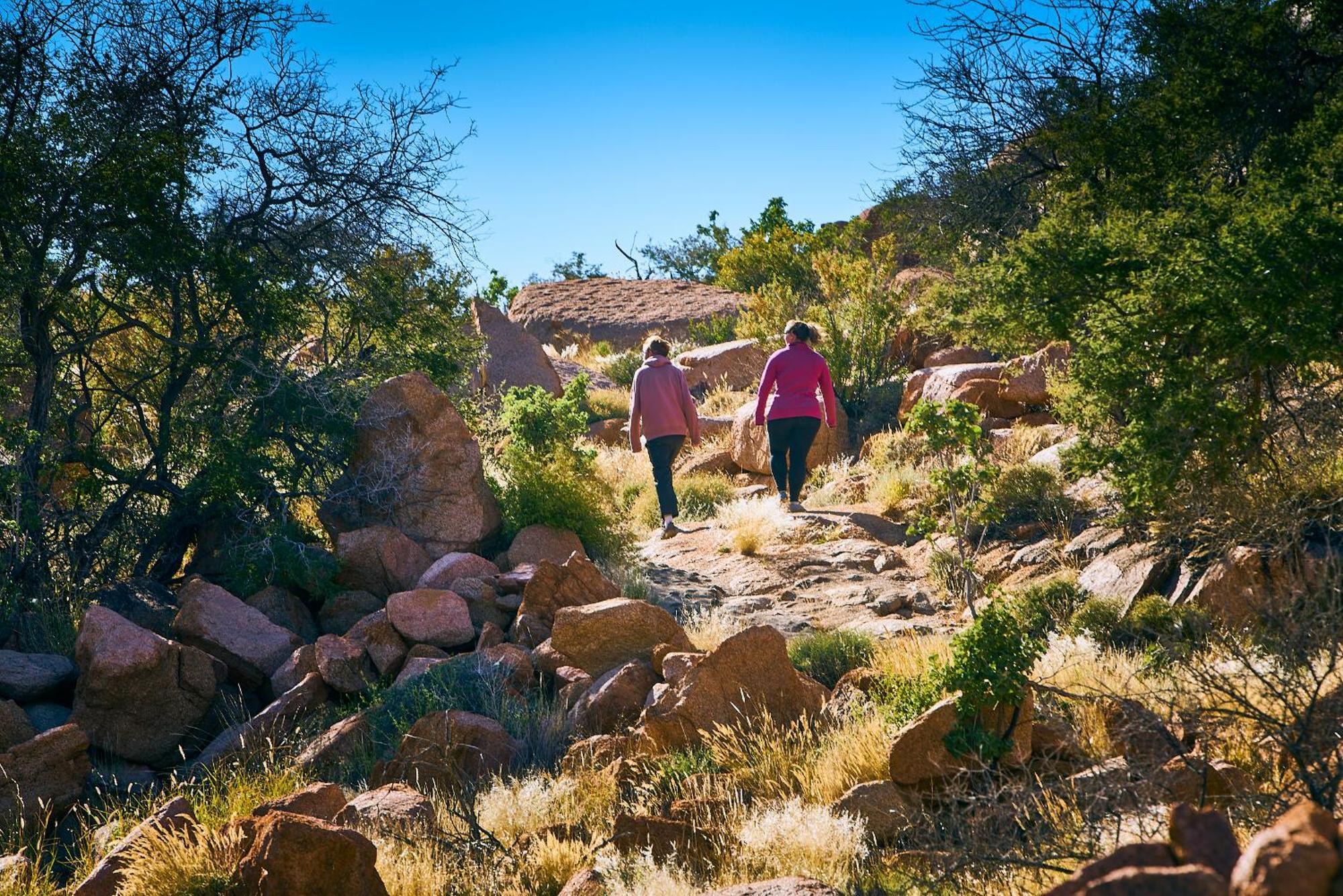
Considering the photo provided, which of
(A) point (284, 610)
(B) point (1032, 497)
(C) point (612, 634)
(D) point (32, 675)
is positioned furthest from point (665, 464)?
(D) point (32, 675)

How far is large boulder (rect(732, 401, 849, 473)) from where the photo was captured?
603 inches

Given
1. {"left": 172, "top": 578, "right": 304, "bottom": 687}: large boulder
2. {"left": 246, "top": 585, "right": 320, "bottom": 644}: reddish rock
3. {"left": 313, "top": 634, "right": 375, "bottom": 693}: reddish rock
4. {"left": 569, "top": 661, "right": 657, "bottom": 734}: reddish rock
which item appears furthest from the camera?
{"left": 246, "top": 585, "right": 320, "bottom": 644}: reddish rock

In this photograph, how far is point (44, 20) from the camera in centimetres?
995

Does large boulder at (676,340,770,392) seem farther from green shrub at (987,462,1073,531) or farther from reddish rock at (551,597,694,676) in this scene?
reddish rock at (551,597,694,676)

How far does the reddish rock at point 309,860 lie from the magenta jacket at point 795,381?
8.47m

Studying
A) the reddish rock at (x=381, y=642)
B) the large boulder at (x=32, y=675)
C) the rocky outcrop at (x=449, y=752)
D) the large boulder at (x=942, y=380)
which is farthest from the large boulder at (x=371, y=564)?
the large boulder at (x=942, y=380)

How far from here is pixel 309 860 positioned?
15.1 ft

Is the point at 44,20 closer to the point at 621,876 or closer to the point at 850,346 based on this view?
the point at 621,876

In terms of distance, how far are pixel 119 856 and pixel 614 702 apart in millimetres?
2958

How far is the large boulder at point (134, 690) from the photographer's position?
7938mm

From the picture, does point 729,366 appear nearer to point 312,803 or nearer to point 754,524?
point 754,524

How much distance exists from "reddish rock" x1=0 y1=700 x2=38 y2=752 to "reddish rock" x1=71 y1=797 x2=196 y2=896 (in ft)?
8.65

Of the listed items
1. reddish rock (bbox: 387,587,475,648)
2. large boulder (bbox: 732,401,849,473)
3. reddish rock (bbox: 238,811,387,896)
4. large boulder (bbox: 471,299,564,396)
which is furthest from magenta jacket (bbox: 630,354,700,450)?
large boulder (bbox: 471,299,564,396)

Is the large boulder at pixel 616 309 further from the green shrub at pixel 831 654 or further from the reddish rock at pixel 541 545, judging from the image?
the green shrub at pixel 831 654
